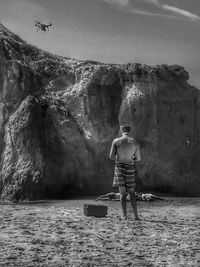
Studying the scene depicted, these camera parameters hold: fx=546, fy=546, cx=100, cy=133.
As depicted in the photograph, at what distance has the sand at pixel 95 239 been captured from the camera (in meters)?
6.45

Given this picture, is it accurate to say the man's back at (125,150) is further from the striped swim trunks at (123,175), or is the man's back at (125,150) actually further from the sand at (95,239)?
the sand at (95,239)

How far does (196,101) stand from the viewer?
58.1 feet

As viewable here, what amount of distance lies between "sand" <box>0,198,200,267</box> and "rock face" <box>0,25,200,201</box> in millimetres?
4188

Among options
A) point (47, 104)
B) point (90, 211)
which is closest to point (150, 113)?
point (47, 104)

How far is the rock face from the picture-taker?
1530cm

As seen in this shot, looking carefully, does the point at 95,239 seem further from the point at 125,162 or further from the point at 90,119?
the point at 90,119

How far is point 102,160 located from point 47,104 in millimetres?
2345

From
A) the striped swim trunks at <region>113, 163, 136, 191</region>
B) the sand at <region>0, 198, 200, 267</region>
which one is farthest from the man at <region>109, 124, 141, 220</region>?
the sand at <region>0, 198, 200, 267</region>

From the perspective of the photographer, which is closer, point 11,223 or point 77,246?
point 77,246

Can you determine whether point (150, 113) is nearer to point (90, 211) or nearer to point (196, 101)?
point (196, 101)

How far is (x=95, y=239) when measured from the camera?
770 centimetres

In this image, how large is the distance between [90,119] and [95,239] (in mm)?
9145

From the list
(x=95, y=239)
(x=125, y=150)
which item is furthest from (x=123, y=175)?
(x=95, y=239)

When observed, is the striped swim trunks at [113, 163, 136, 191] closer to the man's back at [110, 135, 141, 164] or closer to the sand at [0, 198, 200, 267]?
the man's back at [110, 135, 141, 164]
